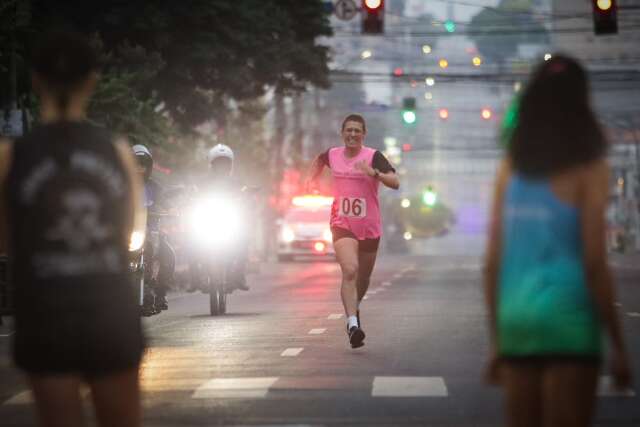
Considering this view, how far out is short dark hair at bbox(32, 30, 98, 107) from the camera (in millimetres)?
6285

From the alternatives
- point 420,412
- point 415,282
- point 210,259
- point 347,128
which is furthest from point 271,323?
point 415,282

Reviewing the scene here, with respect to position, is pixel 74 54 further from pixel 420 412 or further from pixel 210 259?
pixel 210 259

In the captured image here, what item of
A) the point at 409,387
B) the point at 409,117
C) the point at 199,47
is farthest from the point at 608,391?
the point at 409,117

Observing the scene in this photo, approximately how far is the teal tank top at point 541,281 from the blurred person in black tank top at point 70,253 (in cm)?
124

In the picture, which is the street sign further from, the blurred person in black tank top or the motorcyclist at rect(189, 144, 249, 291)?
the blurred person in black tank top

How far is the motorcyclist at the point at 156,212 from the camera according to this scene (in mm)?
17891

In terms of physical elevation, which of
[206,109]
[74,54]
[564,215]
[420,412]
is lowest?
[420,412]

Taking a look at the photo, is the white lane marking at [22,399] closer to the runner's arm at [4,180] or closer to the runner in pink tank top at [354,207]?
the runner in pink tank top at [354,207]

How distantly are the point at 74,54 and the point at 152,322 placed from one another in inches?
580

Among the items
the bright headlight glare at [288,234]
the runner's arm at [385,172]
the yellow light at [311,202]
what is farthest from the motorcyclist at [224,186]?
the yellow light at [311,202]

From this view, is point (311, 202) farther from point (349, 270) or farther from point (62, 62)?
point (62, 62)

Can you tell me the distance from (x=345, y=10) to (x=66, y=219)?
44.3 meters

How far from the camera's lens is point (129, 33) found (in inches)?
1583

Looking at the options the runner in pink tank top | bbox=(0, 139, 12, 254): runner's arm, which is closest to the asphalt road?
the runner in pink tank top
